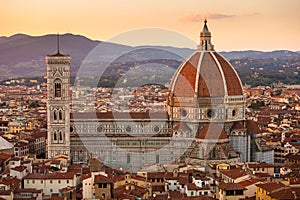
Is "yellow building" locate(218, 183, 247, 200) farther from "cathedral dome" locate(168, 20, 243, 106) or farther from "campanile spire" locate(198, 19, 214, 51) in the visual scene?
"campanile spire" locate(198, 19, 214, 51)

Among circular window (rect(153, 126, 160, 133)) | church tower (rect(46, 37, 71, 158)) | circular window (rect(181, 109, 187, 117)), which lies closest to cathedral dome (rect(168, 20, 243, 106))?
circular window (rect(181, 109, 187, 117))

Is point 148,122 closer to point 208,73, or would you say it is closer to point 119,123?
point 119,123

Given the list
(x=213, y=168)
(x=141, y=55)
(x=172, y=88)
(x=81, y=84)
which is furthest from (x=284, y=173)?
(x=81, y=84)

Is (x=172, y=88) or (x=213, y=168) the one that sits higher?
(x=172, y=88)

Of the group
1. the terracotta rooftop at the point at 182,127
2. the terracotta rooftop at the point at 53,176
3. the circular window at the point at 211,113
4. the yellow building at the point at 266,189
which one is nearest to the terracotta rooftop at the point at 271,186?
the yellow building at the point at 266,189

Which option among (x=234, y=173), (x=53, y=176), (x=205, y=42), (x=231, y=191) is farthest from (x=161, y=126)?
(x=231, y=191)

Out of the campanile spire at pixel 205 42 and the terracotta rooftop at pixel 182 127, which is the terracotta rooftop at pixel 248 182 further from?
the campanile spire at pixel 205 42
